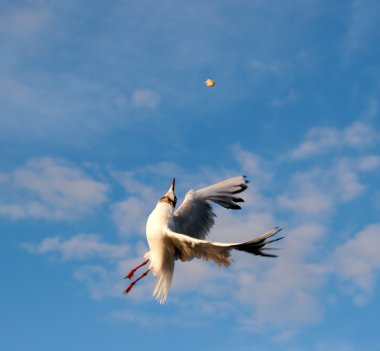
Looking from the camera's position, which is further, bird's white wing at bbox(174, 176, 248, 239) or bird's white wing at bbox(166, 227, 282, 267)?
bird's white wing at bbox(174, 176, 248, 239)

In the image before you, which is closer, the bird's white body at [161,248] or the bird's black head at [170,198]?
the bird's white body at [161,248]

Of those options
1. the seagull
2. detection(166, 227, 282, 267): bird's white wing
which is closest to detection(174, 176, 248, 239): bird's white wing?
the seagull

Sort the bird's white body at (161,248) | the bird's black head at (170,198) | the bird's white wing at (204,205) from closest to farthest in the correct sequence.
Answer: the bird's white body at (161,248), the bird's black head at (170,198), the bird's white wing at (204,205)

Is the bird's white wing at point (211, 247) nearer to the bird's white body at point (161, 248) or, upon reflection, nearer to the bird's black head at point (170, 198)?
the bird's white body at point (161, 248)

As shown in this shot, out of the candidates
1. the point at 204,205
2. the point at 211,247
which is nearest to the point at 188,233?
the point at 204,205

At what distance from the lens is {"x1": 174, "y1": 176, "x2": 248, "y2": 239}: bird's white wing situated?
25.7 metres

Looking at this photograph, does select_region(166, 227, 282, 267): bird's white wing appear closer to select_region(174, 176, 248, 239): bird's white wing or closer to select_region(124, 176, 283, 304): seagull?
select_region(124, 176, 283, 304): seagull

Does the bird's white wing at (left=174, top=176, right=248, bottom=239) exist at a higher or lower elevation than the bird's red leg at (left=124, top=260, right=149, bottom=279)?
higher

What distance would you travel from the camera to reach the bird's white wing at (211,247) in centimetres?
1972

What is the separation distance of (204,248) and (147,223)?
2412 mm

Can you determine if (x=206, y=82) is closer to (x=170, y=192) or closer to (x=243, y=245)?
(x=170, y=192)

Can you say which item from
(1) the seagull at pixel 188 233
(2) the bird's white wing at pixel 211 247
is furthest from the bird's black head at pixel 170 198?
(2) the bird's white wing at pixel 211 247

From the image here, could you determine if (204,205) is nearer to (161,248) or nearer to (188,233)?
(188,233)

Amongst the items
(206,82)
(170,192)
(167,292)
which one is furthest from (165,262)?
(206,82)
